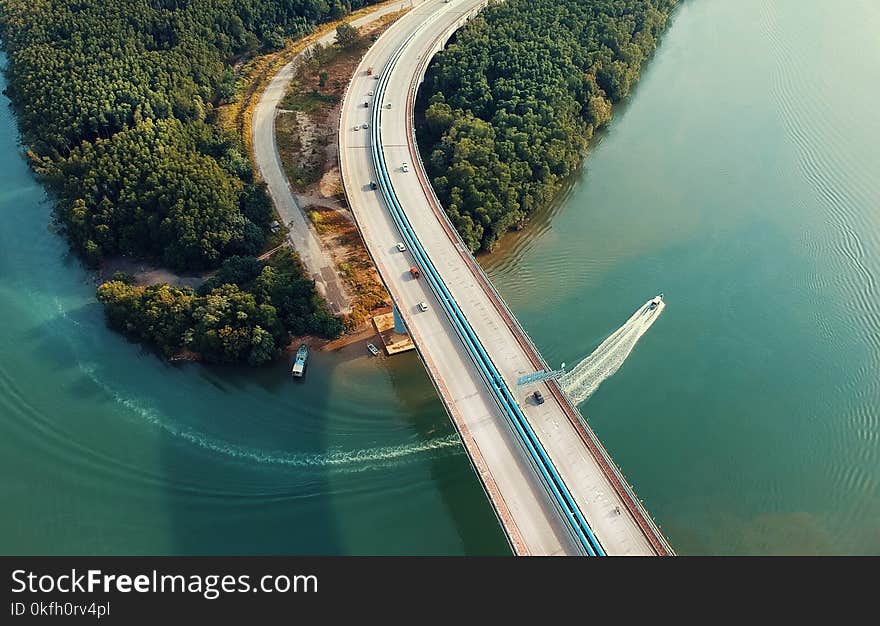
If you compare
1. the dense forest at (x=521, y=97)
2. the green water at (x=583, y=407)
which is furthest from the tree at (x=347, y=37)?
the green water at (x=583, y=407)

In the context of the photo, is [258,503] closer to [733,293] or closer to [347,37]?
[733,293]

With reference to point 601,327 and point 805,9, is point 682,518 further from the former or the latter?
point 805,9

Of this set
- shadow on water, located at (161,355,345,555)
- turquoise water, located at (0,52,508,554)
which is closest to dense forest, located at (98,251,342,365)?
turquoise water, located at (0,52,508,554)

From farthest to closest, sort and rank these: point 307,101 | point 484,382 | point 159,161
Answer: point 307,101 < point 159,161 < point 484,382

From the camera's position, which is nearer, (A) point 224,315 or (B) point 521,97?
(A) point 224,315

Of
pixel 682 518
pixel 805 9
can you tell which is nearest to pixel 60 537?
pixel 682 518

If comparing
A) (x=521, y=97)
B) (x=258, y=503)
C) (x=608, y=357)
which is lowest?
(x=258, y=503)

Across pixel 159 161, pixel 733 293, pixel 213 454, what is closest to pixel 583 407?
pixel 733 293
